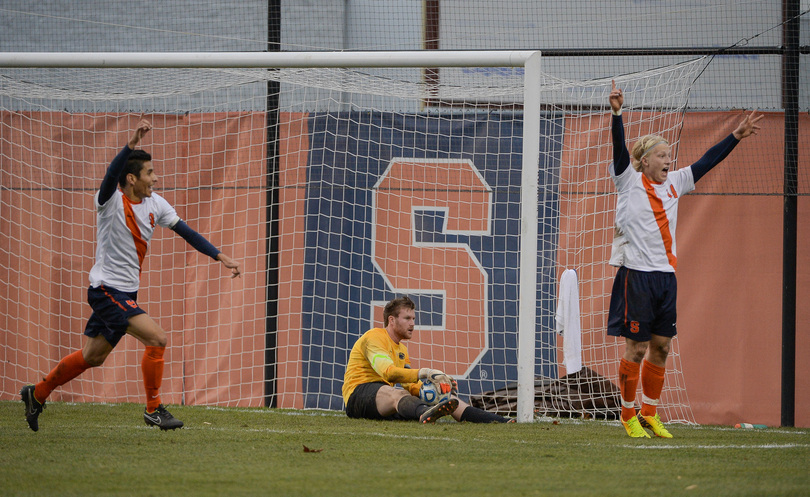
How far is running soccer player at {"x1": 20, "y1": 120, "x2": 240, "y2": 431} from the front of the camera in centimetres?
546

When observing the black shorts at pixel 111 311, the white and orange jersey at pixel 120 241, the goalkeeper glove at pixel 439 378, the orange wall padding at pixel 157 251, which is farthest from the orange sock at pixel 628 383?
the orange wall padding at pixel 157 251

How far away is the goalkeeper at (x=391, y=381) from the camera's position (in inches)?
246

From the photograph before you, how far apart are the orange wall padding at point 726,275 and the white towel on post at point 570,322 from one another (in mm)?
686

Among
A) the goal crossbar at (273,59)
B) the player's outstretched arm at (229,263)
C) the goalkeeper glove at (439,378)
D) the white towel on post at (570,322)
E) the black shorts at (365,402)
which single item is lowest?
the black shorts at (365,402)

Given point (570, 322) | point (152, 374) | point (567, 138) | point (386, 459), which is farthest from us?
point (567, 138)

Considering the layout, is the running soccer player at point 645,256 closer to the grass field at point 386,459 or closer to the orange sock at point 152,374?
the grass field at point 386,459

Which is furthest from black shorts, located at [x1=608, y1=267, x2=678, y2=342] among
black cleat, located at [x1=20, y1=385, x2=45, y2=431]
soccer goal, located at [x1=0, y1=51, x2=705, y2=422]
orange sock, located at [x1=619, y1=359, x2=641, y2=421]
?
black cleat, located at [x1=20, y1=385, x2=45, y2=431]

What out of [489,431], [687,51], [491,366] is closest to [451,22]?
[687,51]

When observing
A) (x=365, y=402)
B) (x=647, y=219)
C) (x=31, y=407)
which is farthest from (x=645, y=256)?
(x=31, y=407)

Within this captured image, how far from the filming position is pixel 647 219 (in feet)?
17.6

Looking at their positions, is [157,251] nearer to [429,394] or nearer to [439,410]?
[429,394]

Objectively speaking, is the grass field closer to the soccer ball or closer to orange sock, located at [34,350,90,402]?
the soccer ball

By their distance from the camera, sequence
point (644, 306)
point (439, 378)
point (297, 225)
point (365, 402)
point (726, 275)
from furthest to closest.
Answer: point (297, 225) < point (726, 275) < point (365, 402) < point (439, 378) < point (644, 306)

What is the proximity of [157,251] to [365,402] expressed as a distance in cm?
315
